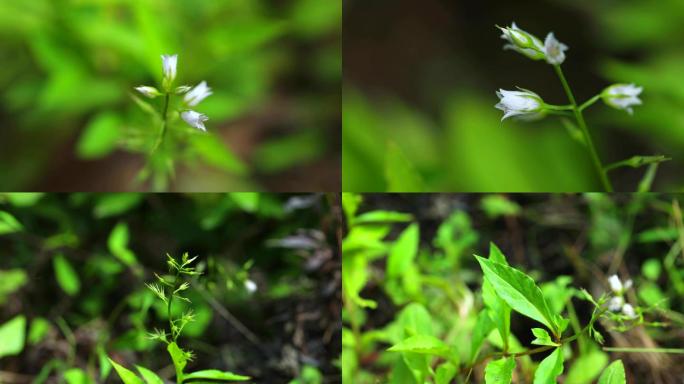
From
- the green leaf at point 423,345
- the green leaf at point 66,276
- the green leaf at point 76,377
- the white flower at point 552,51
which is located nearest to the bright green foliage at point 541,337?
the green leaf at point 423,345

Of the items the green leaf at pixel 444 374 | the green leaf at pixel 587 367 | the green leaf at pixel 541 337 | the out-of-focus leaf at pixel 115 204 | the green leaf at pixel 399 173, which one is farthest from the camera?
the out-of-focus leaf at pixel 115 204

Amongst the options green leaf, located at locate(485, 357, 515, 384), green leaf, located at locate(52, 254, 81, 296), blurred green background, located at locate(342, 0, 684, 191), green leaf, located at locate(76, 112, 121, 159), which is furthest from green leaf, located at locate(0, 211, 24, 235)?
green leaf, located at locate(485, 357, 515, 384)

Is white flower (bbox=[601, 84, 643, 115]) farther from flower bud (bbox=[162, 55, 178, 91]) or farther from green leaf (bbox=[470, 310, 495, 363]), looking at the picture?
flower bud (bbox=[162, 55, 178, 91])

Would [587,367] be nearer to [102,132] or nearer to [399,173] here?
[399,173]

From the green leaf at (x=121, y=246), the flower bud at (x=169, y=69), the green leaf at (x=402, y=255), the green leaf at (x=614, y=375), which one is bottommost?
the green leaf at (x=614, y=375)

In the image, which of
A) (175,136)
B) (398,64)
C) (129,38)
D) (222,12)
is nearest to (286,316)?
(175,136)

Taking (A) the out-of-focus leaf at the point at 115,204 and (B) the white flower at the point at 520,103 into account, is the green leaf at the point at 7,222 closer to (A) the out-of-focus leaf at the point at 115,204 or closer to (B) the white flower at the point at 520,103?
(A) the out-of-focus leaf at the point at 115,204
